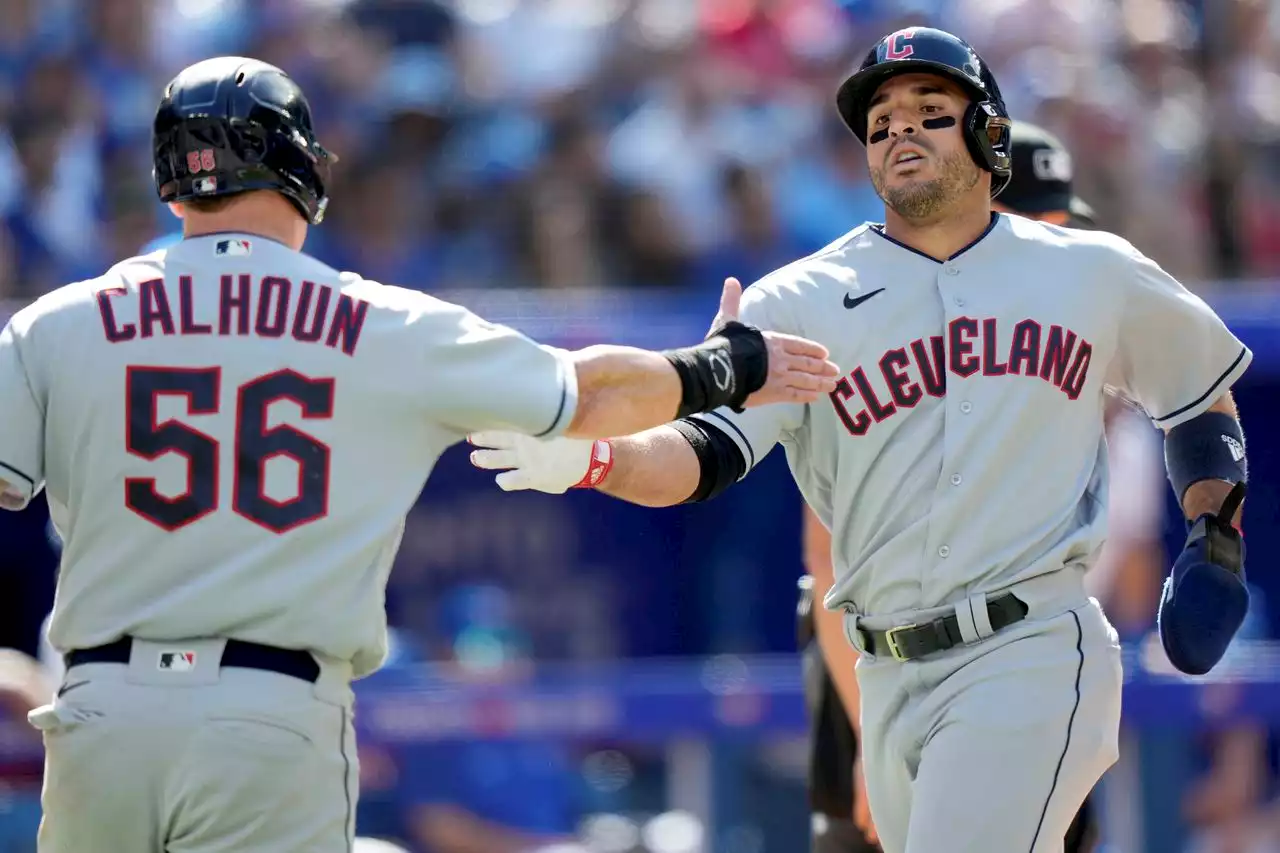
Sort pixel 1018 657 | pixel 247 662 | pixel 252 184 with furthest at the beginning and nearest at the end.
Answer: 1. pixel 1018 657
2. pixel 252 184
3. pixel 247 662

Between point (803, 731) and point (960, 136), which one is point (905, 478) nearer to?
point (960, 136)

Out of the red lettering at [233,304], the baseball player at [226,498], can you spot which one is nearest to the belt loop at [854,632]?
the baseball player at [226,498]

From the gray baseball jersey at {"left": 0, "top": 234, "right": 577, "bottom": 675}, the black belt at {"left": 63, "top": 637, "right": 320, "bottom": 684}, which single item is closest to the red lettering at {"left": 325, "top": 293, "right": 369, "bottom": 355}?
the gray baseball jersey at {"left": 0, "top": 234, "right": 577, "bottom": 675}

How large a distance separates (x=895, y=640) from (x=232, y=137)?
1570 millimetres

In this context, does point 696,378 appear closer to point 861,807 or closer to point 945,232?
point 945,232

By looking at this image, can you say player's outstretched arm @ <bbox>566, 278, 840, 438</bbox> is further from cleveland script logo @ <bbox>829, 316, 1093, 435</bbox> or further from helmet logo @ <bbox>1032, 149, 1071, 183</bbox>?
helmet logo @ <bbox>1032, 149, 1071, 183</bbox>

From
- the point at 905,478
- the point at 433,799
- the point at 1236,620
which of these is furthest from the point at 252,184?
the point at 433,799

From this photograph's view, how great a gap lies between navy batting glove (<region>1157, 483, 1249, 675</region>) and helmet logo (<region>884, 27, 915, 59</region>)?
1123mm

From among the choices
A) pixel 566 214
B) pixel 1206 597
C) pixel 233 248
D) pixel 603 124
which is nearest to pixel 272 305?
pixel 233 248

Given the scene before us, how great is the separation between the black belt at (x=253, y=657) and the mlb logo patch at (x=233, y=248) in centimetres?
67

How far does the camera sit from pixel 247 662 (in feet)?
10.2

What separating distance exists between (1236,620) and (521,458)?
147 centimetres

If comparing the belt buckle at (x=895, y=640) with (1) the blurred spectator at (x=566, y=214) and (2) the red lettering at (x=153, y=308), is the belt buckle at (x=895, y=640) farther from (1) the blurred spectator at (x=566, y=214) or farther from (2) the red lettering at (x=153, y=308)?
(1) the blurred spectator at (x=566, y=214)

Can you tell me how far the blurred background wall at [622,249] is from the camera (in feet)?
22.1
